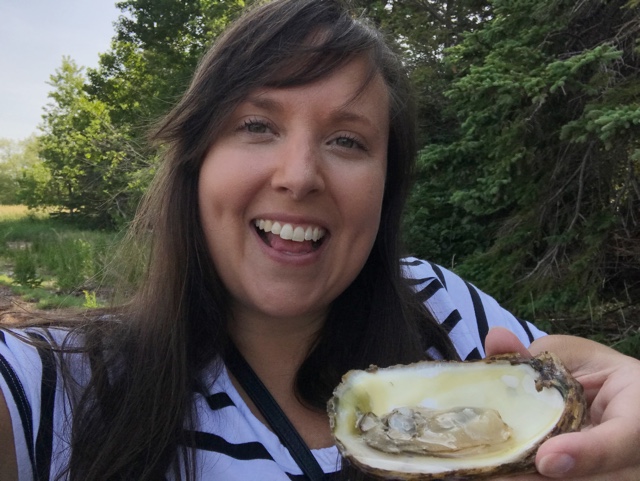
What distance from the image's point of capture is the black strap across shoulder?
1.25 meters

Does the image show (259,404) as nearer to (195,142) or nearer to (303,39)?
(195,142)

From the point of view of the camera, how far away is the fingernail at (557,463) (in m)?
0.80

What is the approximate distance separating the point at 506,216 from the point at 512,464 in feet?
14.2

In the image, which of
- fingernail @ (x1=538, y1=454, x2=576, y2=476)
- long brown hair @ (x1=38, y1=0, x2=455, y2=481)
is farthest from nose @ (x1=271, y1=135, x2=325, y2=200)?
fingernail @ (x1=538, y1=454, x2=576, y2=476)

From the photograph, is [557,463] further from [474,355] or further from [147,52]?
[147,52]

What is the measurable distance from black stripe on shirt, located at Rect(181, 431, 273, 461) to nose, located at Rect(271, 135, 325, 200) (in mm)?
573

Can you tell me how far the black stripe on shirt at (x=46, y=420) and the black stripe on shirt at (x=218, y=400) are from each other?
0.33 m

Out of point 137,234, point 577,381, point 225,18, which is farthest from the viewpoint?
point 225,18

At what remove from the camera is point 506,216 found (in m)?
4.99

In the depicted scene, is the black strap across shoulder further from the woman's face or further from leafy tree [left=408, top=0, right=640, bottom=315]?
leafy tree [left=408, top=0, right=640, bottom=315]

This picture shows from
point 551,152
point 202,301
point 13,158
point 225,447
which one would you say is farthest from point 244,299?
point 13,158

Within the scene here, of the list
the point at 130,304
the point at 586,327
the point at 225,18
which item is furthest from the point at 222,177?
the point at 225,18

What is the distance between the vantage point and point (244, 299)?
140 cm

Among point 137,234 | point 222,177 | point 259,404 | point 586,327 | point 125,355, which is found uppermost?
point 222,177
